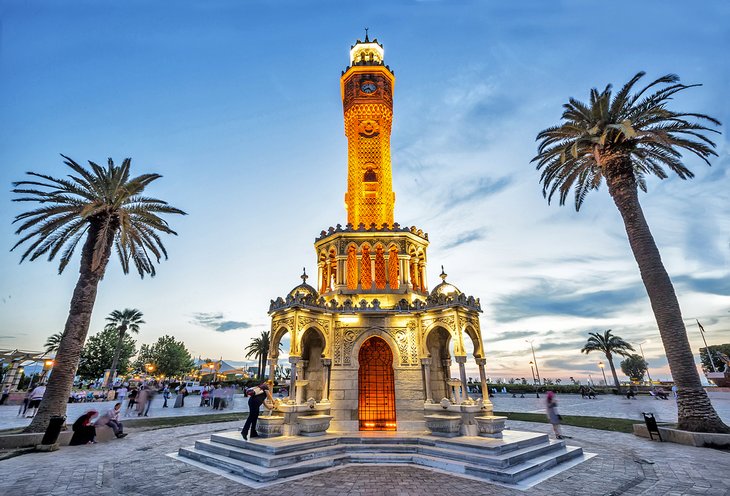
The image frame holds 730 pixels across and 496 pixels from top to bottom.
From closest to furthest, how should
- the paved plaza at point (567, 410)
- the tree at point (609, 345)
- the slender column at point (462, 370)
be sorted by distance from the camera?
the slender column at point (462, 370), the paved plaza at point (567, 410), the tree at point (609, 345)

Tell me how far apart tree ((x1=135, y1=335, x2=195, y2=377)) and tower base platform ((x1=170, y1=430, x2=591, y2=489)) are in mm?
56685

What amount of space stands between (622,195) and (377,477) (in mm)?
16323

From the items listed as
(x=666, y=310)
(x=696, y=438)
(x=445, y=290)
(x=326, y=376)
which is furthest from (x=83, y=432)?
(x=666, y=310)

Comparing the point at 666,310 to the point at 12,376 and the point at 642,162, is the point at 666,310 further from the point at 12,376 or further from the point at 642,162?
the point at 12,376

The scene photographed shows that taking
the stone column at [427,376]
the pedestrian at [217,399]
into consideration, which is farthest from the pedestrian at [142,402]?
the stone column at [427,376]

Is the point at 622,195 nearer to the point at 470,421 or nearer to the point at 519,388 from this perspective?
the point at 470,421

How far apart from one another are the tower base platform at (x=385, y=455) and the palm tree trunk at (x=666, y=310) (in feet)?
18.8

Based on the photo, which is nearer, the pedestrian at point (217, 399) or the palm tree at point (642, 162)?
the palm tree at point (642, 162)

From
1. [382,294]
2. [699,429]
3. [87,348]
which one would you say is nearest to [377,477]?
[382,294]

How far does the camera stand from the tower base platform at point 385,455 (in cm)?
902

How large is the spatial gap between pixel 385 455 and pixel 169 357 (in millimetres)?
61879

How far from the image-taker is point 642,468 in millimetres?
9336

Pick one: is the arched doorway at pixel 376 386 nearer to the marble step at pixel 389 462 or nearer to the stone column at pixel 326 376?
the stone column at pixel 326 376

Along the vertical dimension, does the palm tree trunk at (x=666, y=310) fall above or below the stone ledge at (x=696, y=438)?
above
